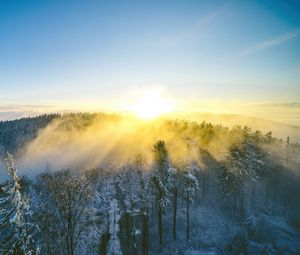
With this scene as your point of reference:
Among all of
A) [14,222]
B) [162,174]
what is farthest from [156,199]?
[14,222]

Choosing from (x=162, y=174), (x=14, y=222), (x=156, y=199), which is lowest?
(x=156, y=199)

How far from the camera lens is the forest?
70.8 ft

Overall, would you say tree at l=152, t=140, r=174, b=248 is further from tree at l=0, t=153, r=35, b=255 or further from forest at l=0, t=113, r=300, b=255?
tree at l=0, t=153, r=35, b=255

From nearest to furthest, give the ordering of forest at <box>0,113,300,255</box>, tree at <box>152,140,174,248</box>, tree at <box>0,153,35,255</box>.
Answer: tree at <box>0,153,35,255</box> < forest at <box>0,113,300,255</box> < tree at <box>152,140,174,248</box>

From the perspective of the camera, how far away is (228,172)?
4947 cm

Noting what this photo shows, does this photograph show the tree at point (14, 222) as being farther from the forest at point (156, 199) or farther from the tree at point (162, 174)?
the tree at point (162, 174)

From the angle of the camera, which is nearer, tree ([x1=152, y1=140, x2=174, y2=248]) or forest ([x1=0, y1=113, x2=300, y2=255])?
forest ([x1=0, y1=113, x2=300, y2=255])

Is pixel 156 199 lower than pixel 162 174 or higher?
lower

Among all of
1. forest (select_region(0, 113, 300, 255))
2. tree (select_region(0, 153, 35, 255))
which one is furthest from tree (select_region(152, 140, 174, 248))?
tree (select_region(0, 153, 35, 255))

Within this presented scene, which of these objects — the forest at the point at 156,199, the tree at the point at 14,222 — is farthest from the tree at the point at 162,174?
the tree at the point at 14,222

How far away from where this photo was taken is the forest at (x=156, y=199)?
2159 cm

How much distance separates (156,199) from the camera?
3769 centimetres

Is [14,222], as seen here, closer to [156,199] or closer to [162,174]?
[162,174]

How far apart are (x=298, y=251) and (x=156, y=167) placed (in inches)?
1122
